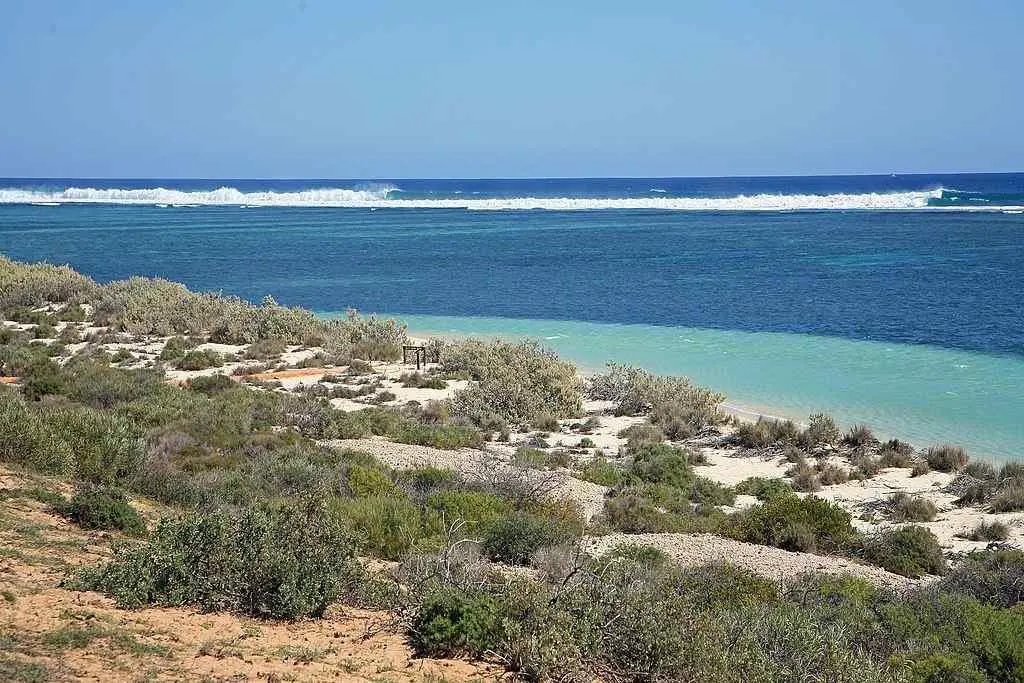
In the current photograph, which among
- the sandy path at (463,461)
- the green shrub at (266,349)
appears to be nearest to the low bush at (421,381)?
the green shrub at (266,349)

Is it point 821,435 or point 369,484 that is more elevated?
point 369,484

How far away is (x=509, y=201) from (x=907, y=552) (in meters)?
122

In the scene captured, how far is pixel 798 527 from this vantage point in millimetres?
11812

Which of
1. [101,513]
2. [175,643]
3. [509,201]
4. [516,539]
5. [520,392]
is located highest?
[509,201]

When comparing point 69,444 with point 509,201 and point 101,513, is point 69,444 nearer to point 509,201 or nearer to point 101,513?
point 101,513

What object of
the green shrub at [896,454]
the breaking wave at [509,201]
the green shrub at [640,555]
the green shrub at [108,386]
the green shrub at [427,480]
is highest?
the breaking wave at [509,201]

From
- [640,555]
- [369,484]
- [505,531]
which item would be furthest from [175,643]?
[369,484]

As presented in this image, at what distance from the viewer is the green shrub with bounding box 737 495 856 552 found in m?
11.8

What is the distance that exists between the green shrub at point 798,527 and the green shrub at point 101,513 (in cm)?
711

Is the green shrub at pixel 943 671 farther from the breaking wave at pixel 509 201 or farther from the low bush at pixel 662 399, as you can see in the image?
the breaking wave at pixel 509 201

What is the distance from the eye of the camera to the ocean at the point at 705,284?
74.3 feet

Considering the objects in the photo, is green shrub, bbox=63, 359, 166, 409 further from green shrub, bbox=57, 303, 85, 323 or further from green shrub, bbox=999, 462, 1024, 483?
green shrub, bbox=999, 462, 1024, 483

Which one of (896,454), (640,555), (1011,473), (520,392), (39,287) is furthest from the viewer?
(39,287)

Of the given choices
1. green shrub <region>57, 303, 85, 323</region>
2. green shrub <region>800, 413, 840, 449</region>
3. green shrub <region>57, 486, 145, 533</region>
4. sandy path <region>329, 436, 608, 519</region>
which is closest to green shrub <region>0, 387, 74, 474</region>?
green shrub <region>57, 486, 145, 533</region>
